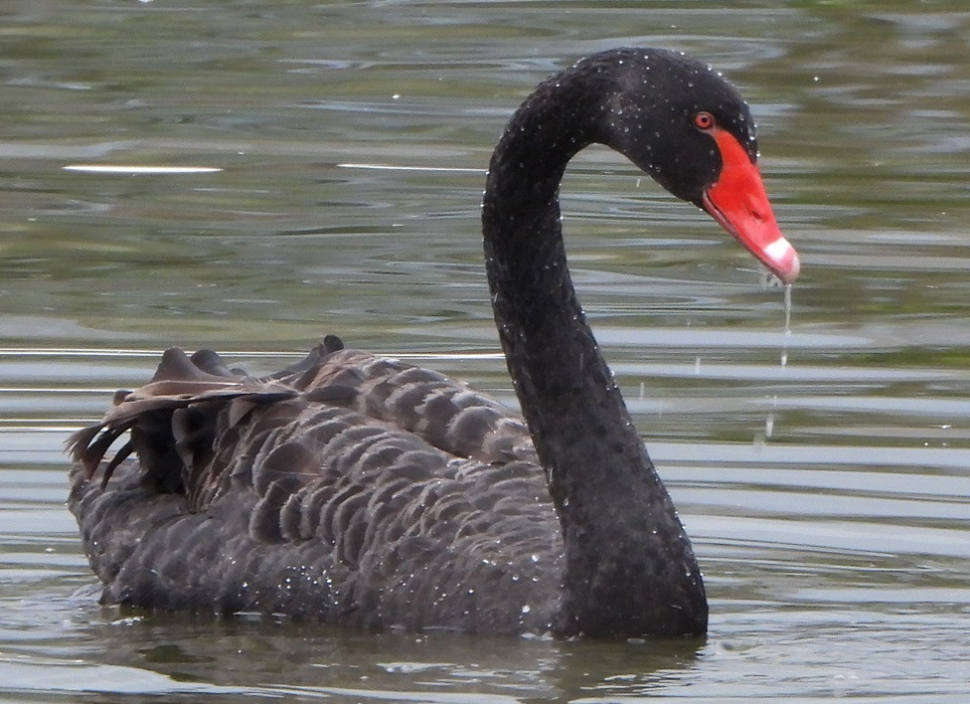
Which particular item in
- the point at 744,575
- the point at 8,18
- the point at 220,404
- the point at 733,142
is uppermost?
the point at 8,18

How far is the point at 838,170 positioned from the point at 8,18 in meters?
7.12

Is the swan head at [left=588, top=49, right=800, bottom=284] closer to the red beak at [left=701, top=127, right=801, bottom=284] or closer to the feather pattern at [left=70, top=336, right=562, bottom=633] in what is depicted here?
the red beak at [left=701, top=127, right=801, bottom=284]

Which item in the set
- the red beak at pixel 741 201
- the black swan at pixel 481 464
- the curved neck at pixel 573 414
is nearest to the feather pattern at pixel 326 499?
the black swan at pixel 481 464

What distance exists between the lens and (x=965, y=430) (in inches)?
316

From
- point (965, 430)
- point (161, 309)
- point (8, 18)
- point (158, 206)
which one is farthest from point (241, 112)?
point (965, 430)

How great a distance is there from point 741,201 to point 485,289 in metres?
4.39

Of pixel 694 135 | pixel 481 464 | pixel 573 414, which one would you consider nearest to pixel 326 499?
pixel 481 464

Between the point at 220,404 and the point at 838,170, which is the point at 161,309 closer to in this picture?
the point at 220,404

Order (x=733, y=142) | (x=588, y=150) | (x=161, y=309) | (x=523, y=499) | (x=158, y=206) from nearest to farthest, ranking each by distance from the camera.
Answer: (x=733, y=142)
(x=523, y=499)
(x=161, y=309)
(x=158, y=206)
(x=588, y=150)

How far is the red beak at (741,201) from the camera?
573cm

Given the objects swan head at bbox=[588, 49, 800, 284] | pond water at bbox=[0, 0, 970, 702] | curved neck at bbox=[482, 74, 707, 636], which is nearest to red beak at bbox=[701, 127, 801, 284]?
swan head at bbox=[588, 49, 800, 284]

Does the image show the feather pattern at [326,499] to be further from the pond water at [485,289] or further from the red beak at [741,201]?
the red beak at [741,201]

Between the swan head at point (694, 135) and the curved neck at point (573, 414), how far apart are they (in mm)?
157

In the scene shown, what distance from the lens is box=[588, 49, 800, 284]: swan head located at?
5793 mm
